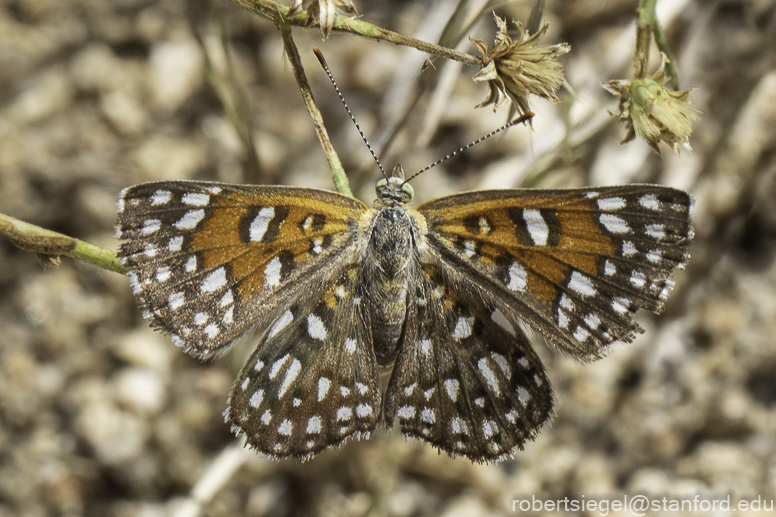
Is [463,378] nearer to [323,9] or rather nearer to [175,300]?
[175,300]

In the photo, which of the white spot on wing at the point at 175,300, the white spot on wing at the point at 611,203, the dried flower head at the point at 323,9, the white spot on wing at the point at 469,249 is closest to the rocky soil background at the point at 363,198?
the white spot on wing at the point at 469,249

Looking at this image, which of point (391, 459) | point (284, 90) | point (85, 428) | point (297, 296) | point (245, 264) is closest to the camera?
point (245, 264)

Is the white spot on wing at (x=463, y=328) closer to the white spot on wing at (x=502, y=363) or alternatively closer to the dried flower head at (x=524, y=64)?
the white spot on wing at (x=502, y=363)

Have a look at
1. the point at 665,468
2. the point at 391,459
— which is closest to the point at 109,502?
the point at 391,459

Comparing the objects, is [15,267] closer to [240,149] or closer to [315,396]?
[240,149]

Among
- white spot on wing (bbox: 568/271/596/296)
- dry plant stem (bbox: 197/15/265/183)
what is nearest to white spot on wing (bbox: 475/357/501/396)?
white spot on wing (bbox: 568/271/596/296)

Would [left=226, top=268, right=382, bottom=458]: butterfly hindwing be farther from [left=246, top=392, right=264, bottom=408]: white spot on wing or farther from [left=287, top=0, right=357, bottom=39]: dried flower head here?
[left=287, top=0, right=357, bottom=39]: dried flower head
